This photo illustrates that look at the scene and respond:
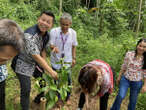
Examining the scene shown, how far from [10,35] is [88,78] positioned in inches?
42.3

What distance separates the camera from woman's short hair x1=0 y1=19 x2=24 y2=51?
0.86 meters

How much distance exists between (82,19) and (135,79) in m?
8.19

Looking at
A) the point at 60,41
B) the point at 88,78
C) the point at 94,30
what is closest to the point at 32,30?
the point at 60,41

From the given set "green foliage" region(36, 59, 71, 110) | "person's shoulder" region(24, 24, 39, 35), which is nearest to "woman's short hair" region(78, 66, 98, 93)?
"green foliage" region(36, 59, 71, 110)

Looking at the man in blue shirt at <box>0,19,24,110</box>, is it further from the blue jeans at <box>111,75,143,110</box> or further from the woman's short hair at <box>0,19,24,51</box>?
the blue jeans at <box>111,75,143,110</box>

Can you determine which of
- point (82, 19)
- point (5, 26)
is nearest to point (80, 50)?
point (5, 26)

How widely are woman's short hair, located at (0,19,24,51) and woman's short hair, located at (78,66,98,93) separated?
965 millimetres

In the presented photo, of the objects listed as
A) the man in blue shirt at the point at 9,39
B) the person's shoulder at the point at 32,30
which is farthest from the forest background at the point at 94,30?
the man in blue shirt at the point at 9,39

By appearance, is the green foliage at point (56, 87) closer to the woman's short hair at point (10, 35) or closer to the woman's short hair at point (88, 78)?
the woman's short hair at point (88, 78)

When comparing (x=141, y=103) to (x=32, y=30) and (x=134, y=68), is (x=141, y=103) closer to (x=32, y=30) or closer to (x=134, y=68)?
(x=134, y=68)

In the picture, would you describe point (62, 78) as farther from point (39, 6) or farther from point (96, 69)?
point (39, 6)

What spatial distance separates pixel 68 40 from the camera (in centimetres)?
261

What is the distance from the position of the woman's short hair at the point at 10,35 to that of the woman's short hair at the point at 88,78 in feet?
3.17

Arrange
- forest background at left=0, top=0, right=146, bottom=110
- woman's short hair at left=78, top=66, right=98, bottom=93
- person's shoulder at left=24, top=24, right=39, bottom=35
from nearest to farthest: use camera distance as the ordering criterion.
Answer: woman's short hair at left=78, top=66, right=98, bottom=93, person's shoulder at left=24, top=24, right=39, bottom=35, forest background at left=0, top=0, right=146, bottom=110
